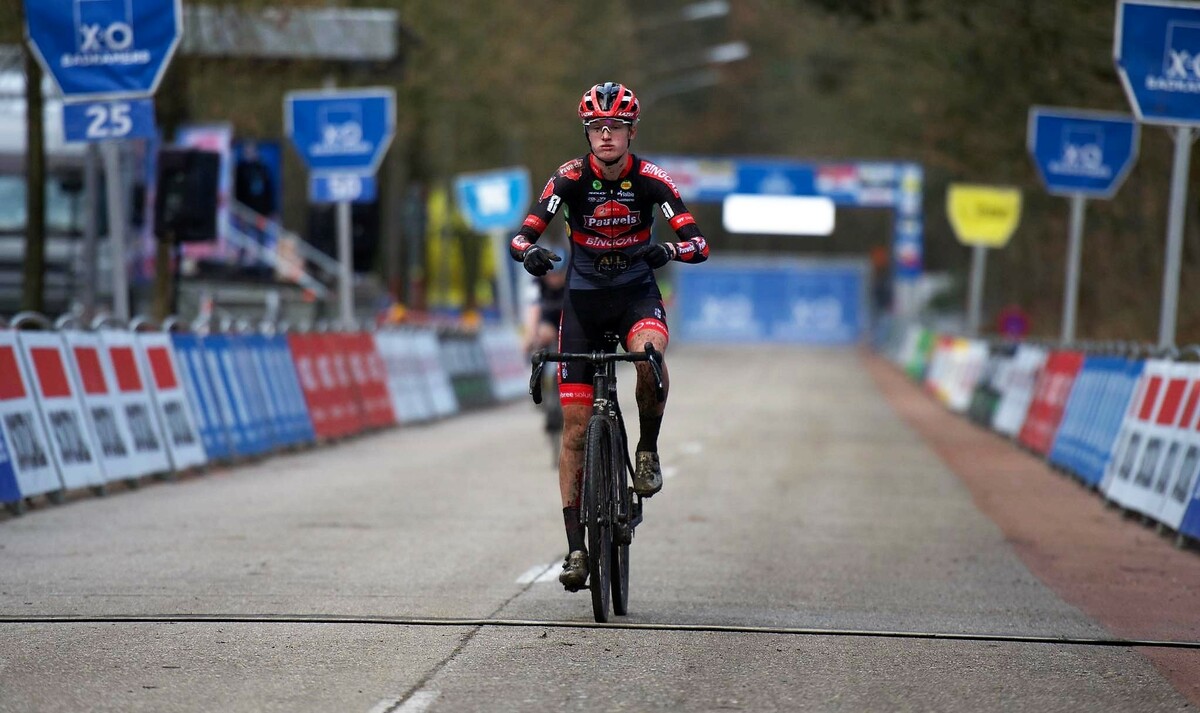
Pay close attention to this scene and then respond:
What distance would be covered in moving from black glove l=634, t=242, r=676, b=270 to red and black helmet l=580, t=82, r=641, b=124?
0.57 metres

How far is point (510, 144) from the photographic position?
51.2 meters

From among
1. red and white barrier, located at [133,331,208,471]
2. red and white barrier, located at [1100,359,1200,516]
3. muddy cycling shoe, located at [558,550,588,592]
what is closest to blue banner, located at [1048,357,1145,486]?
red and white barrier, located at [1100,359,1200,516]

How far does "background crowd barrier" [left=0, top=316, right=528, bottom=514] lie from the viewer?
13727 millimetres

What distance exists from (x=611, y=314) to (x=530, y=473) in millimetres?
8795

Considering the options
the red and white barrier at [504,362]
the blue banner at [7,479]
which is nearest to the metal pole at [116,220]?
the blue banner at [7,479]

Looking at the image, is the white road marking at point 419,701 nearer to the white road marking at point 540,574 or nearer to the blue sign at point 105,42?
the white road marking at point 540,574

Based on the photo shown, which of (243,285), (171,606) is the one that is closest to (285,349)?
(171,606)

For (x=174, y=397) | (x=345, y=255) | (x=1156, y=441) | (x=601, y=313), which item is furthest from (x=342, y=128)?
(x=601, y=313)

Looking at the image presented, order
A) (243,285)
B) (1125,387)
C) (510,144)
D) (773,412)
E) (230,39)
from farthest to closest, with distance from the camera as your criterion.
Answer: (510,144) < (243,285) < (773,412) < (230,39) < (1125,387)

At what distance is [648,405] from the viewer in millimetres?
9109

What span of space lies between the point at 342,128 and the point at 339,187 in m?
0.73

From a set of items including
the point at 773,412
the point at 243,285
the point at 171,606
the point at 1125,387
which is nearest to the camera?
the point at 171,606

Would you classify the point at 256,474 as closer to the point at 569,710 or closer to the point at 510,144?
the point at 569,710

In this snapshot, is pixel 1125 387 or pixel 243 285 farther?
pixel 243 285
